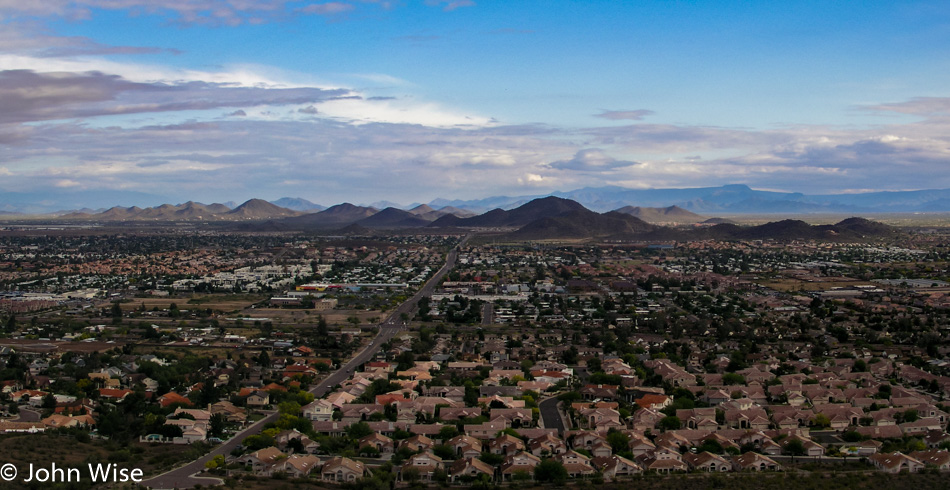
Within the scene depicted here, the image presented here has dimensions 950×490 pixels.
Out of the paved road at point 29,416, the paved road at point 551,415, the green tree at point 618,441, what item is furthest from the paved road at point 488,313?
the paved road at point 29,416

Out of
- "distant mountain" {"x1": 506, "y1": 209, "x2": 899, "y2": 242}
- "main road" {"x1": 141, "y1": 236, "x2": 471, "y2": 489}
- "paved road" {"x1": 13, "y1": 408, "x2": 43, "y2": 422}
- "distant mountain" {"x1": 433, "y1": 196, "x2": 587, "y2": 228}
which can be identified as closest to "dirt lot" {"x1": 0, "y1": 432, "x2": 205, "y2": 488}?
"main road" {"x1": 141, "y1": 236, "x2": 471, "y2": 489}

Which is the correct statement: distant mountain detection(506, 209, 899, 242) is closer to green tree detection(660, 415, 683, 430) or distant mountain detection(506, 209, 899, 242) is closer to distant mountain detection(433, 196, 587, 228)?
distant mountain detection(433, 196, 587, 228)

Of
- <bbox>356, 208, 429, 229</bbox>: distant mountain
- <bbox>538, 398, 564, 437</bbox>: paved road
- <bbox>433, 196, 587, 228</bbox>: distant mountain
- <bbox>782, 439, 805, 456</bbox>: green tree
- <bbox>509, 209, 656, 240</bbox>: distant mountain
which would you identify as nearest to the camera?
<bbox>782, 439, 805, 456</bbox>: green tree

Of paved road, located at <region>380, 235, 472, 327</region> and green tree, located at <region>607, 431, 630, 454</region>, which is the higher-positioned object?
paved road, located at <region>380, 235, 472, 327</region>

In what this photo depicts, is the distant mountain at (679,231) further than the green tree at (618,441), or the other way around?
the distant mountain at (679,231)

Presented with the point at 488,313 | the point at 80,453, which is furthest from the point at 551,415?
the point at 488,313

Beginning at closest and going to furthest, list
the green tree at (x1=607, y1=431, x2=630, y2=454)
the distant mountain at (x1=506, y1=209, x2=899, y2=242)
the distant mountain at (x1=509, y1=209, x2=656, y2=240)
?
the green tree at (x1=607, y1=431, x2=630, y2=454)
the distant mountain at (x1=506, y1=209, x2=899, y2=242)
the distant mountain at (x1=509, y1=209, x2=656, y2=240)

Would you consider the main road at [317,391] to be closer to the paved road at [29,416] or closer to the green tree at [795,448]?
the paved road at [29,416]

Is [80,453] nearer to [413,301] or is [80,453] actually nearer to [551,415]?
[551,415]
